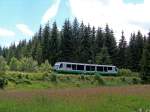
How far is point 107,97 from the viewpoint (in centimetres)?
2322

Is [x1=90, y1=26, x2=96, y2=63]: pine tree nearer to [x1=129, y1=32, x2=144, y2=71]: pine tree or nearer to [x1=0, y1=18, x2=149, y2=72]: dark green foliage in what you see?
[x1=0, y1=18, x2=149, y2=72]: dark green foliage

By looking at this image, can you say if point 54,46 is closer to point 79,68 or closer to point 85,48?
point 85,48

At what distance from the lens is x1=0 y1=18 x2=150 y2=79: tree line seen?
112238 millimetres

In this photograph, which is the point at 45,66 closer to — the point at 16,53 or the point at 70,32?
the point at 70,32

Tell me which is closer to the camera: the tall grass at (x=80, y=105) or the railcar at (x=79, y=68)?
the tall grass at (x=80, y=105)

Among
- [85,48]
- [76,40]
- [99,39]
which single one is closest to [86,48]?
[85,48]

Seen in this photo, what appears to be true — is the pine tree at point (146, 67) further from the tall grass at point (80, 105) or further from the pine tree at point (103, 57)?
the tall grass at point (80, 105)

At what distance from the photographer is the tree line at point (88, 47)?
11224cm

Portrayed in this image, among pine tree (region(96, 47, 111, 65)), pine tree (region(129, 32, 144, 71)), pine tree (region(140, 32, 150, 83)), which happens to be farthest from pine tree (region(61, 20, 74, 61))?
pine tree (region(140, 32, 150, 83))

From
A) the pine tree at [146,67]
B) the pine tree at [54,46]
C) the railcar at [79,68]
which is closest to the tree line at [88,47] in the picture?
the pine tree at [54,46]

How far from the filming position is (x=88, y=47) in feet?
387

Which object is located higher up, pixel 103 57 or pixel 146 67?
pixel 103 57

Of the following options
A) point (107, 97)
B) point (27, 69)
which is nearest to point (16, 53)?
point (27, 69)

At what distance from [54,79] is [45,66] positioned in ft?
98.8
